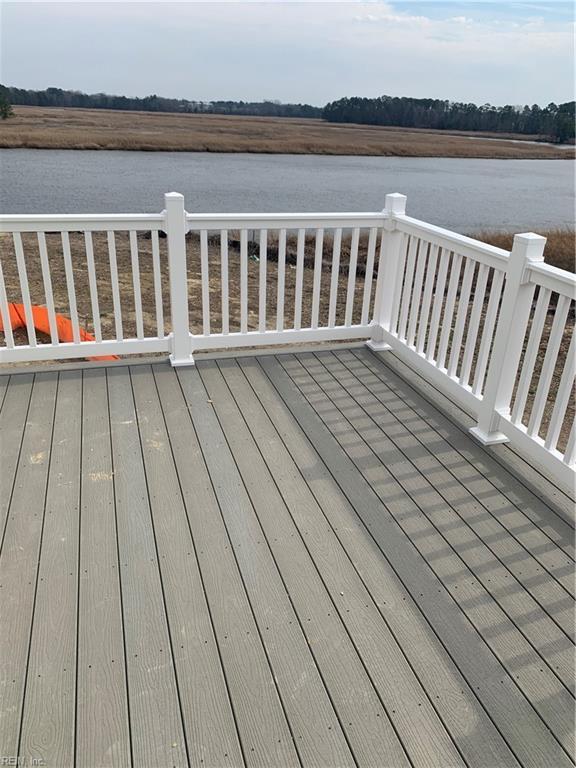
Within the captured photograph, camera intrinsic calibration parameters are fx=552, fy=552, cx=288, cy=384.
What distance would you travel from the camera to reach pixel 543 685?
152cm

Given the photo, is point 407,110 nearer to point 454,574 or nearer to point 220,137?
point 220,137

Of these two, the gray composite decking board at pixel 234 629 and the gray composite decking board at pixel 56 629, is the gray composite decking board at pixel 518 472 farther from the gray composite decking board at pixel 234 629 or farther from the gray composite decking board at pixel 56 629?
the gray composite decking board at pixel 56 629

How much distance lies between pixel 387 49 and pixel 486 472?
5.18 metres

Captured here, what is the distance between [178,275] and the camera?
3264 mm

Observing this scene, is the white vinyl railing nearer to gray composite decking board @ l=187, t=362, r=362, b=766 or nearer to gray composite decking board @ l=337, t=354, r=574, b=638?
gray composite decking board @ l=337, t=354, r=574, b=638

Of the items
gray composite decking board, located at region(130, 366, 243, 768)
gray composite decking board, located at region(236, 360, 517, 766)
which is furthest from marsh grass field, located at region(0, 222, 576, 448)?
gray composite decking board, located at region(236, 360, 517, 766)

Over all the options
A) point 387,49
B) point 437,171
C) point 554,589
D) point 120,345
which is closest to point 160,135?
point 437,171

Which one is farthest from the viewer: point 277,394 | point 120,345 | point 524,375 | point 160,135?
point 160,135

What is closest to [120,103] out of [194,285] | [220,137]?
[220,137]

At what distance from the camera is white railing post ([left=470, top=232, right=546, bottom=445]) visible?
2.39 metres

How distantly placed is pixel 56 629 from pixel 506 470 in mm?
1927

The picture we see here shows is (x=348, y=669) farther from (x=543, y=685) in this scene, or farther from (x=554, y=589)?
(x=554, y=589)

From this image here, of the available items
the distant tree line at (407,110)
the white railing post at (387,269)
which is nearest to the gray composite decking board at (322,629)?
the white railing post at (387,269)

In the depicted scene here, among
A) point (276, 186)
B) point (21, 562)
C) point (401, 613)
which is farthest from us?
point (276, 186)
